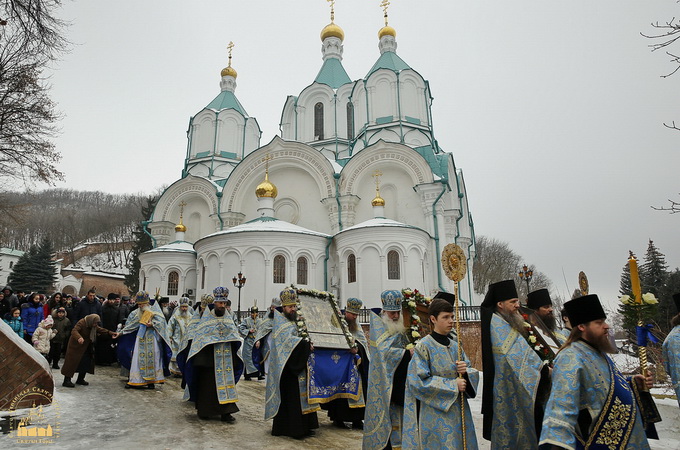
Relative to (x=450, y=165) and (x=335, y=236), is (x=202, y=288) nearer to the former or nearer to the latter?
(x=335, y=236)

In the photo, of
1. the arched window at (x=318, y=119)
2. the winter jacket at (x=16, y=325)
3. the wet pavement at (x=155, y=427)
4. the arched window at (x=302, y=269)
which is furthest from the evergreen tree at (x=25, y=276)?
the wet pavement at (x=155, y=427)

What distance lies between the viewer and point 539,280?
53.2 m

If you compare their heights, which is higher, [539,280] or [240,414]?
[539,280]

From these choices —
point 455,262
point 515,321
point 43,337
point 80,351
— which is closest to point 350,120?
point 43,337

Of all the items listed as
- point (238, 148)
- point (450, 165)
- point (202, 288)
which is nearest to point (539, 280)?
point (450, 165)

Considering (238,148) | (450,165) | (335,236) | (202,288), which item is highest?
(238,148)

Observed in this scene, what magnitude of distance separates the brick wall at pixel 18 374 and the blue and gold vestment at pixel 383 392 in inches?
173

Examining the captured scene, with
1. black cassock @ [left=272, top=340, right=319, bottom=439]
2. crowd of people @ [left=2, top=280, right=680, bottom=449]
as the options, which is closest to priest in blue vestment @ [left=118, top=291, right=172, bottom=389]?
crowd of people @ [left=2, top=280, right=680, bottom=449]

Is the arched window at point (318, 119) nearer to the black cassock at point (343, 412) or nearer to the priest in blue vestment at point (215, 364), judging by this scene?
the priest in blue vestment at point (215, 364)

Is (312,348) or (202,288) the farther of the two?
(202,288)

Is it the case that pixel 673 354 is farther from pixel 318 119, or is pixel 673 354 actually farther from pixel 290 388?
pixel 318 119

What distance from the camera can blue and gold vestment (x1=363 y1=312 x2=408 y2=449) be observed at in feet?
15.1

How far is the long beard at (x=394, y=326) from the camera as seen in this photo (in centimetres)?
476

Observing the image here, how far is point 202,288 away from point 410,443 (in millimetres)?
19329
